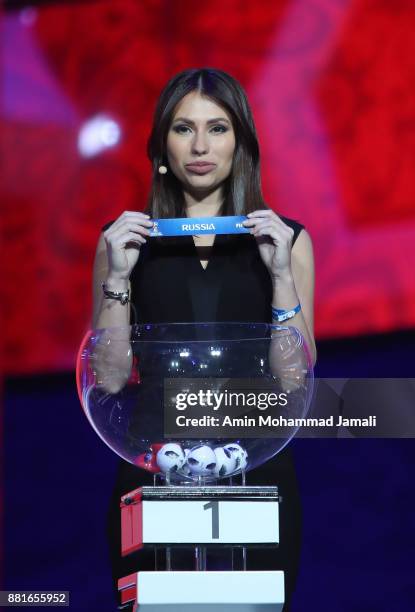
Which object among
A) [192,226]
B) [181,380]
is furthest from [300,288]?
[181,380]

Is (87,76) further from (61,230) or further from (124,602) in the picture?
(124,602)

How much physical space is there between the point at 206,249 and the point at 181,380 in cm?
68

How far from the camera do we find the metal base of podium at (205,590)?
1.33m

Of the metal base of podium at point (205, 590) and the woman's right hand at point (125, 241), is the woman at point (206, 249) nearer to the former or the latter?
the woman's right hand at point (125, 241)

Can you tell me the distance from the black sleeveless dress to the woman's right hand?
0.47 ft

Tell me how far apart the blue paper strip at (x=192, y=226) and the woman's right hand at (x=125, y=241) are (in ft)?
0.06

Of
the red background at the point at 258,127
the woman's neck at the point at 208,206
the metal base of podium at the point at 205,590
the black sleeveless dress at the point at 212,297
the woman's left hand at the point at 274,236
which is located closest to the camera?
the metal base of podium at the point at 205,590

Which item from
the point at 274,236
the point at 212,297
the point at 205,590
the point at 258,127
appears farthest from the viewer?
the point at 258,127

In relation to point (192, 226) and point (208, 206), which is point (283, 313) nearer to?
point (192, 226)

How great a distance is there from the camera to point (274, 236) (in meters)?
1.82

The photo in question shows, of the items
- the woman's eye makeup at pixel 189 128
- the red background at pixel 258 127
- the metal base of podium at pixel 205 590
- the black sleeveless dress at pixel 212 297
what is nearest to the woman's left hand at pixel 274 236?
the black sleeveless dress at pixel 212 297

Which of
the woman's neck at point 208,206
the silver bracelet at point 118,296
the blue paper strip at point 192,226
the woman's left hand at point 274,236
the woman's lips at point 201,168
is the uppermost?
the woman's lips at point 201,168

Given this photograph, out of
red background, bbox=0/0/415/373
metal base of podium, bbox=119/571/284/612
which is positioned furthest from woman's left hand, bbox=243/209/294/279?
red background, bbox=0/0/415/373

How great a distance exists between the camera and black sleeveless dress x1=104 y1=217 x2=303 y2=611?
1.95 metres
